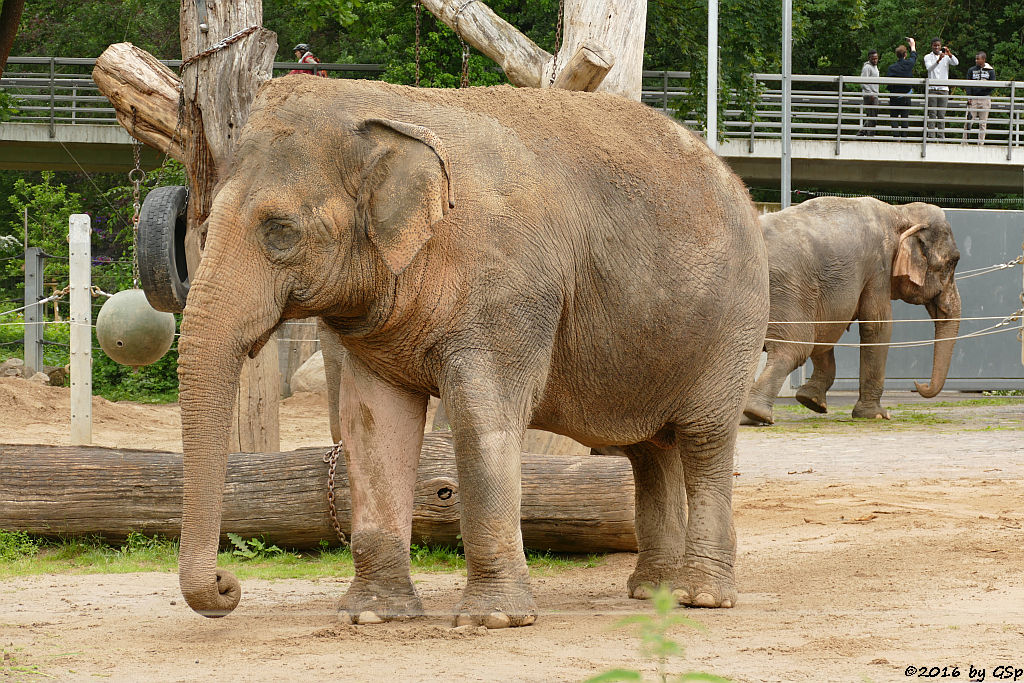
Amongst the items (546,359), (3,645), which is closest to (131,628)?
(3,645)

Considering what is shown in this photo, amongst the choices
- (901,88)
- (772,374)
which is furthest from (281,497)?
(901,88)

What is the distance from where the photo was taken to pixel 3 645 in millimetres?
5109

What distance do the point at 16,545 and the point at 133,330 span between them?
3064mm

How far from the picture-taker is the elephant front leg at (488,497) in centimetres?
517

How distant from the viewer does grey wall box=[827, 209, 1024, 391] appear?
21.4 meters

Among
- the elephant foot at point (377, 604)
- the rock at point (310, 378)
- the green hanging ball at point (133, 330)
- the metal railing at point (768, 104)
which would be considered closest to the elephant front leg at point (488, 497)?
the elephant foot at point (377, 604)

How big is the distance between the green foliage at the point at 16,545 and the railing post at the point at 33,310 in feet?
31.4

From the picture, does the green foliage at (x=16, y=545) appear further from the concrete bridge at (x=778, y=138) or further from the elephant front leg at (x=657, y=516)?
the concrete bridge at (x=778, y=138)

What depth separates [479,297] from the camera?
17.0 ft

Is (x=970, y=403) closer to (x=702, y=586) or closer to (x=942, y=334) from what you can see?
(x=942, y=334)

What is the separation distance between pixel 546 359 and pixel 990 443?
8890mm

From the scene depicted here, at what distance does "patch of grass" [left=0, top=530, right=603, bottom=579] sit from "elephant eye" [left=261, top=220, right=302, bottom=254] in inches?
103

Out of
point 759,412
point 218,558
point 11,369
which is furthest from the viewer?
point 11,369

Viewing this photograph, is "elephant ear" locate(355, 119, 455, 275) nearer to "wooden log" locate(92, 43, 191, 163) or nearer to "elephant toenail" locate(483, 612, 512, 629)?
"elephant toenail" locate(483, 612, 512, 629)
